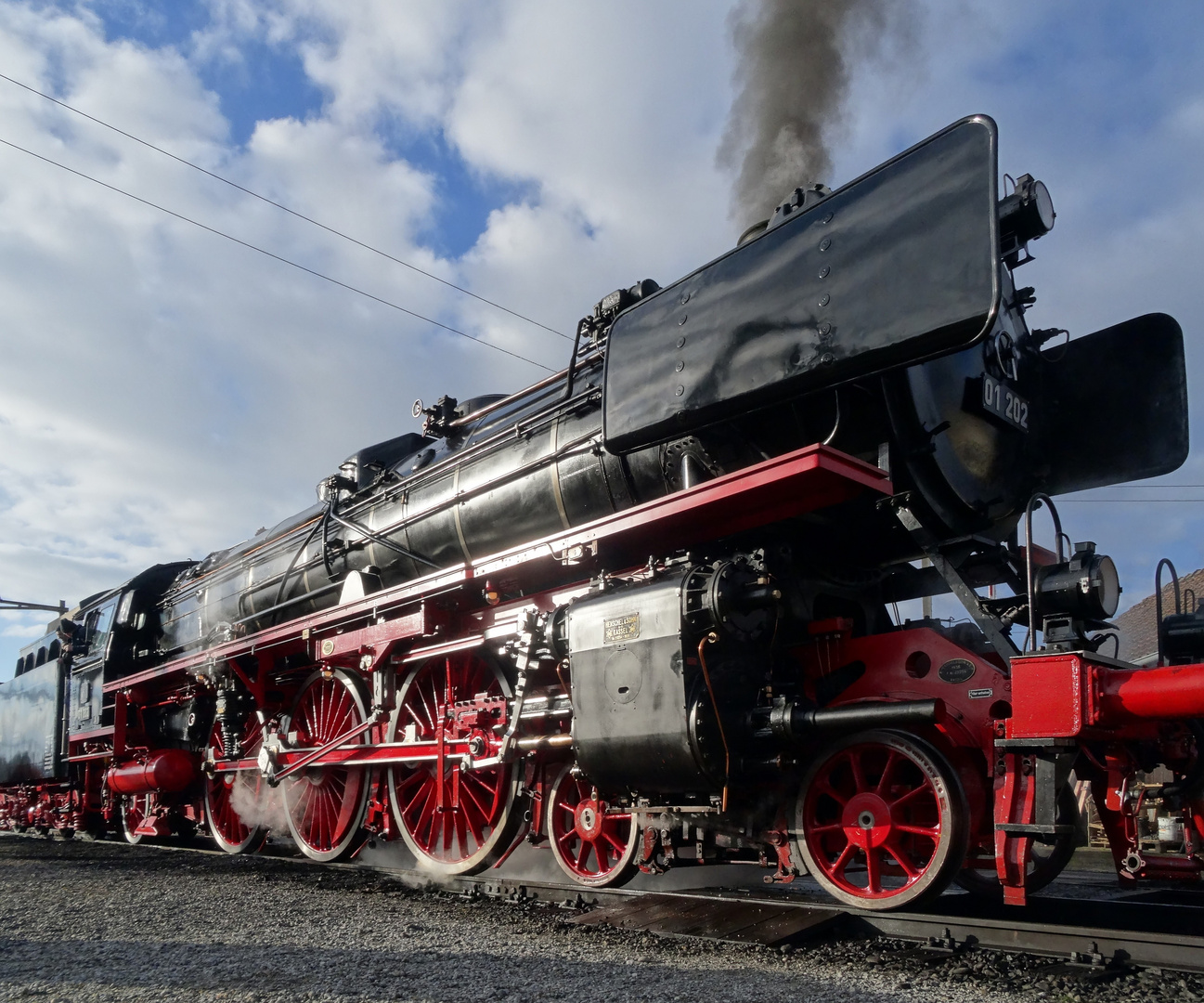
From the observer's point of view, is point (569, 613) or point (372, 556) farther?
point (372, 556)

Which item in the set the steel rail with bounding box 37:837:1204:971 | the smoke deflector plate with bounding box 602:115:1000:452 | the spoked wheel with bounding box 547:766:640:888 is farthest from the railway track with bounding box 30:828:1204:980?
the smoke deflector plate with bounding box 602:115:1000:452

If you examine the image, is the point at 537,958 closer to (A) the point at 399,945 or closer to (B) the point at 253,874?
(A) the point at 399,945

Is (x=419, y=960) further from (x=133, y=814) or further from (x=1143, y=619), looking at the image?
(x=1143, y=619)

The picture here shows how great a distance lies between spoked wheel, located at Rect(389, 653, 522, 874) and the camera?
18.7 feet

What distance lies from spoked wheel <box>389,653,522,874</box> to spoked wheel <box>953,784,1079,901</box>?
2595 millimetres

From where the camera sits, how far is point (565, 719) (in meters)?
5.17

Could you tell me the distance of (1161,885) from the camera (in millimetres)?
5645

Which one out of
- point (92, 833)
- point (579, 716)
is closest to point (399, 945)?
point (579, 716)

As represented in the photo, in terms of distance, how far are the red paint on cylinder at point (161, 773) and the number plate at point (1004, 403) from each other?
8281 mm

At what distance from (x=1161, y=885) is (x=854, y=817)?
3072 mm

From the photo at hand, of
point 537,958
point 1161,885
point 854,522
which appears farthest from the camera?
point 1161,885

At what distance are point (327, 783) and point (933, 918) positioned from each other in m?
5.19

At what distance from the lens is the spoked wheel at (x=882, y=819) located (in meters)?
3.62

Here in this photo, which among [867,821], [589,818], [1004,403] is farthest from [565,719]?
[1004,403]
